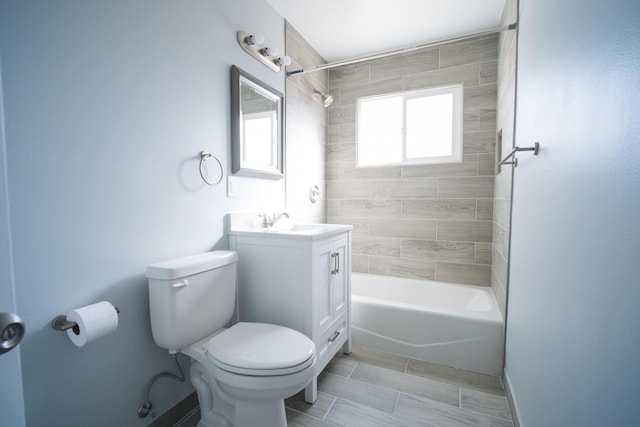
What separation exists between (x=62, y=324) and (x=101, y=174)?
56 cm

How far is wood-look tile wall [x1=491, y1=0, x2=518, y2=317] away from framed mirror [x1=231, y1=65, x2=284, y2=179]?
155 centimetres

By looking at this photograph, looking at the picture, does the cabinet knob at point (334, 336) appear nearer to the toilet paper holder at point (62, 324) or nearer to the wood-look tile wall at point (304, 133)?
the wood-look tile wall at point (304, 133)

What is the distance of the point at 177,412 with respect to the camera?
1.48 m

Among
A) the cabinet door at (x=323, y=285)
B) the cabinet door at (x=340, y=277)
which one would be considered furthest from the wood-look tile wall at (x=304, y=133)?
the cabinet door at (x=323, y=285)

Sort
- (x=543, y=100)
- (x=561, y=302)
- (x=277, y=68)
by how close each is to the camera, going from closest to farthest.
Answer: (x=561, y=302), (x=543, y=100), (x=277, y=68)

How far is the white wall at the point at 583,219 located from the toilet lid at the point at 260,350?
88cm

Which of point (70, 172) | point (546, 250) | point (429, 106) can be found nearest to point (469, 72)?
point (429, 106)

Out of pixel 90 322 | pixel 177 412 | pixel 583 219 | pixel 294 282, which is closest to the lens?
pixel 583 219

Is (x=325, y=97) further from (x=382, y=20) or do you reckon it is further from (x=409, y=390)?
(x=409, y=390)

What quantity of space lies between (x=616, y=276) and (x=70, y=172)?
1622mm

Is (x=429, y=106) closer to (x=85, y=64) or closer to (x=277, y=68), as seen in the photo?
(x=277, y=68)

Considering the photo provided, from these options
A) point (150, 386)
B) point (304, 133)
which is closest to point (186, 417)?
point (150, 386)

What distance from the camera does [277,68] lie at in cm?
218

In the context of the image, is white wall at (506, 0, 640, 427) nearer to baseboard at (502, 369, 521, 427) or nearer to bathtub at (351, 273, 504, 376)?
baseboard at (502, 369, 521, 427)
